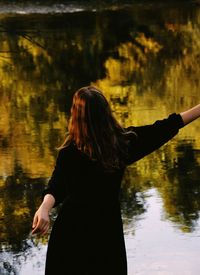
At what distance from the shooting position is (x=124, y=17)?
133 feet

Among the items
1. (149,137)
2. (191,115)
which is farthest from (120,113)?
(149,137)

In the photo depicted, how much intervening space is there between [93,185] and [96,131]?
27cm

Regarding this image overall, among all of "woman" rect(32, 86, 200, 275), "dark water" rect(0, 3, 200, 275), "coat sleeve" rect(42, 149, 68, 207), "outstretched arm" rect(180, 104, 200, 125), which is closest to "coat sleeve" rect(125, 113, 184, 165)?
"woman" rect(32, 86, 200, 275)

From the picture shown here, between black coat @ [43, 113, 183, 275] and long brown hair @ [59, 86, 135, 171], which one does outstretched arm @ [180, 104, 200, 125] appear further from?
long brown hair @ [59, 86, 135, 171]

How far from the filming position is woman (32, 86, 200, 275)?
3961 millimetres

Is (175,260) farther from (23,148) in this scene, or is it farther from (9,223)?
(23,148)

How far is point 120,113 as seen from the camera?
51.9 feet

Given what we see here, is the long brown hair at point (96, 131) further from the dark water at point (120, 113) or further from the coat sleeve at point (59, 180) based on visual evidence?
the dark water at point (120, 113)

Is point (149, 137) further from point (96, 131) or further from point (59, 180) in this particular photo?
point (59, 180)

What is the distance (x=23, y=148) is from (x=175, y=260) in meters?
6.01

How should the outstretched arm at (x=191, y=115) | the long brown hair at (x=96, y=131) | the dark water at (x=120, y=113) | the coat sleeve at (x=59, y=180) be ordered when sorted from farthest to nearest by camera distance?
the dark water at (x=120, y=113)
the outstretched arm at (x=191, y=115)
the coat sleeve at (x=59, y=180)
the long brown hair at (x=96, y=131)

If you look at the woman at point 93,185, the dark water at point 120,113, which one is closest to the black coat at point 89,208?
the woman at point 93,185

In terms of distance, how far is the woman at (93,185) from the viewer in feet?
13.0

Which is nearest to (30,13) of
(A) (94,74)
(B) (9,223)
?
(A) (94,74)
